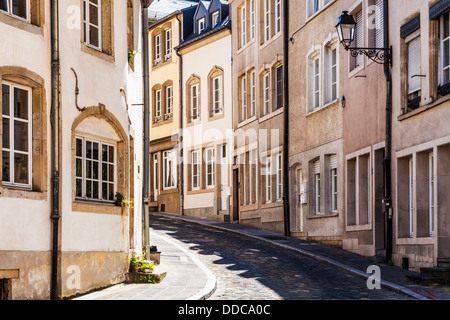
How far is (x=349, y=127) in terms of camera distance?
24.0m

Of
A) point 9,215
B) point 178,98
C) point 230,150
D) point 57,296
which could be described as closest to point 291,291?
point 57,296

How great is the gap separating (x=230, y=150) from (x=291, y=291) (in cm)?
2078

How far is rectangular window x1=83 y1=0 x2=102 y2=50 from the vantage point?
16.9 m

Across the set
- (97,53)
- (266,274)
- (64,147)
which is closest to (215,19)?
(266,274)

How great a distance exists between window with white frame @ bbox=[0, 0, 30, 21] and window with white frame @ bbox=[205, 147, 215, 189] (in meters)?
23.6

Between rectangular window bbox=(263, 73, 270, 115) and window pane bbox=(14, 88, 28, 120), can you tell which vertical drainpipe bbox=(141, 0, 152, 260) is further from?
rectangular window bbox=(263, 73, 270, 115)

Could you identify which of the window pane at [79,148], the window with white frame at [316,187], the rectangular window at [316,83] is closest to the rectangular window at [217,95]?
the rectangular window at [316,83]

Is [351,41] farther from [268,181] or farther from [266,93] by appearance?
[266,93]

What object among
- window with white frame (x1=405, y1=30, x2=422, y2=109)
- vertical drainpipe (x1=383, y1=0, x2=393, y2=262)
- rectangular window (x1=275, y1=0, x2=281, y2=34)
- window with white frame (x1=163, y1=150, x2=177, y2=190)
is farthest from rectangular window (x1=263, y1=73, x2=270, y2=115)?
window with white frame (x1=405, y1=30, x2=422, y2=109)

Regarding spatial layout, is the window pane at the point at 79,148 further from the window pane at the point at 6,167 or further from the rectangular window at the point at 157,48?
the rectangular window at the point at 157,48

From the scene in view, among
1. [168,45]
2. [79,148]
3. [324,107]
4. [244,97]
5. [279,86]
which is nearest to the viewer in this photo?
[79,148]

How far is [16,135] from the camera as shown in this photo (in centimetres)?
1428

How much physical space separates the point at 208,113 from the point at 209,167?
2.22 meters
